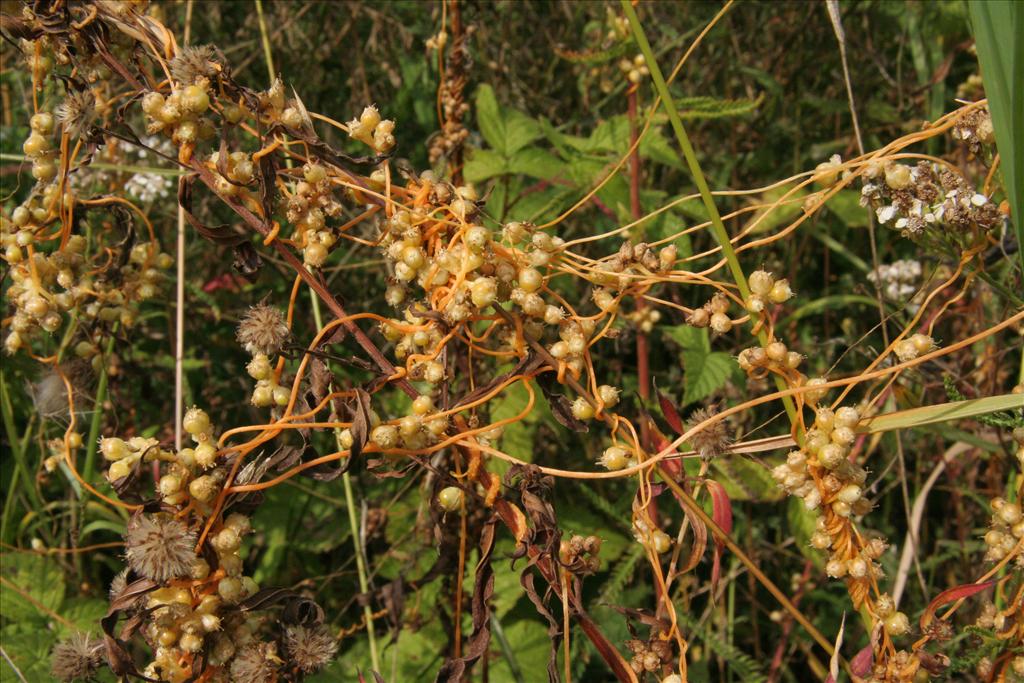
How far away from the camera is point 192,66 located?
104 centimetres

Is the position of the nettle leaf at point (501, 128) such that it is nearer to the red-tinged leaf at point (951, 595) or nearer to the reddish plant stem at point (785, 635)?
the reddish plant stem at point (785, 635)

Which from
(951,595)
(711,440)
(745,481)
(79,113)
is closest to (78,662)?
(79,113)

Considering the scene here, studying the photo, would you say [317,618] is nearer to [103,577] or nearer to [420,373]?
[420,373]

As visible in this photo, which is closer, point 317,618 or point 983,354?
point 317,618

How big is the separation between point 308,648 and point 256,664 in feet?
0.21

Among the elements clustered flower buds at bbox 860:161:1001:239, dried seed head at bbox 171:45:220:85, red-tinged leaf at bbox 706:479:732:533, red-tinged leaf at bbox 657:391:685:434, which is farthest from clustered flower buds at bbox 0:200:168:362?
clustered flower buds at bbox 860:161:1001:239

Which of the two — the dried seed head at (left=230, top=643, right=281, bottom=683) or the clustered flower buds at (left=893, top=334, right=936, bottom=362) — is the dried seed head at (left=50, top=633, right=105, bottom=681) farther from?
the clustered flower buds at (left=893, top=334, right=936, bottom=362)

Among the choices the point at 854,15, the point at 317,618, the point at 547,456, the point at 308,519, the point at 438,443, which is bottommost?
the point at 308,519

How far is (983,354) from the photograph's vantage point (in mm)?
1842

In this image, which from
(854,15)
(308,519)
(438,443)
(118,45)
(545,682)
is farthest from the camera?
(854,15)

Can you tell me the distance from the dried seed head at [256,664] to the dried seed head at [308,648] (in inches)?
0.9

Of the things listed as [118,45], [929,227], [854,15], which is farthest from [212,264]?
[854,15]

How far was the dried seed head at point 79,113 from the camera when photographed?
1.12 meters

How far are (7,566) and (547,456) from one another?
1.15 metres
